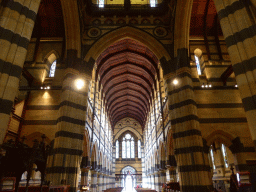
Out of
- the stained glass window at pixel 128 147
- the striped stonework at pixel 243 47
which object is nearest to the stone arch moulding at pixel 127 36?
the striped stonework at pixel 243 47

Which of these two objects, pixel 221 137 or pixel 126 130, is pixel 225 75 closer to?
pixel 221 137

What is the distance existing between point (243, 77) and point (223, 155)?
12.3 meters

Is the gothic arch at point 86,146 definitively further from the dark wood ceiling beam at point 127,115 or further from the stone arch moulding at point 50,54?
the dark wood ceiling beam at point 127,115

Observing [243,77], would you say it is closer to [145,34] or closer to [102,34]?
[145,34]

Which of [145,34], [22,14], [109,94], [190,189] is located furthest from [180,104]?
[109,94]

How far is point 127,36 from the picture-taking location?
14.7 m

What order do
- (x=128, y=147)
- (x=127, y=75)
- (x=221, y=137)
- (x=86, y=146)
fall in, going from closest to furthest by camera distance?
(x=221, y=137) → (x=86, y=146) → (x=127, y=75) → (x=128, y=147)

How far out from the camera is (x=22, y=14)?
5723 mm

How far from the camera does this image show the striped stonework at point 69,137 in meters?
10.1

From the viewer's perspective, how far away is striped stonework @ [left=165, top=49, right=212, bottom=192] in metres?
10.1

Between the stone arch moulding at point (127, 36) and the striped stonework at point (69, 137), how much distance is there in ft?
8.05

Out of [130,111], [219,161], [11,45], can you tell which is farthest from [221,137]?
[130,111]

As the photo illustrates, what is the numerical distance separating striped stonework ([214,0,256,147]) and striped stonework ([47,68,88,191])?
9046mm

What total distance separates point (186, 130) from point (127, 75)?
50.5 feet
